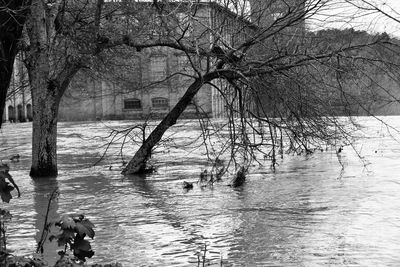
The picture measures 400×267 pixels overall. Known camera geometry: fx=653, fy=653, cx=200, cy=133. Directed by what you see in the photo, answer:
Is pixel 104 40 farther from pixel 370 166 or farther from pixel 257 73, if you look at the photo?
pixel 370 166

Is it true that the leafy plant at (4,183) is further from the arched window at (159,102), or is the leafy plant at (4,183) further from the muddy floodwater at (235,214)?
the arched window at (159,102)

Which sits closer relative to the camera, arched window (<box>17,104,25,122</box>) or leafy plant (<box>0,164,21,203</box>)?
leafy plant (<box>0,164,21,203</box>)

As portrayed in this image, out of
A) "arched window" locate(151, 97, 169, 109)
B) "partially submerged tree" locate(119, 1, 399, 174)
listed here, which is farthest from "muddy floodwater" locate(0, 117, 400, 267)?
"arched window" locate(151, 97, 169, 109)

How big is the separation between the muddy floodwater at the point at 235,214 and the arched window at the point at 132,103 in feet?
146

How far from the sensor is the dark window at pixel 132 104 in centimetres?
6525

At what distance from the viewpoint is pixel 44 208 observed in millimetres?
13125

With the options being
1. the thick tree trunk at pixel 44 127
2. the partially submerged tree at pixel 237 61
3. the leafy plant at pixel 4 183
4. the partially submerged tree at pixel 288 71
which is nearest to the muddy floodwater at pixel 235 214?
the thick tree trunk at pixel 44 127

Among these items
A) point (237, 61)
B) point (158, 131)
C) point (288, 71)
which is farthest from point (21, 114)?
point (288, 71)

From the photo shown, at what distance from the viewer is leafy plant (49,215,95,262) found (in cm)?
431

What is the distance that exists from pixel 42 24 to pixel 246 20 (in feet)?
18.2

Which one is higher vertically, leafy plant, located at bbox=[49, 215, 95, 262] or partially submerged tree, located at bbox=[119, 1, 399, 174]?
partially submerged tree, located at bbox=[119, 1, 399, 174]

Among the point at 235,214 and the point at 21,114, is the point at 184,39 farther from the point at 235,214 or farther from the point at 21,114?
the point at 21,114

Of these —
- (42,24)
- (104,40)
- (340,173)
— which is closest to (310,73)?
(340,173)

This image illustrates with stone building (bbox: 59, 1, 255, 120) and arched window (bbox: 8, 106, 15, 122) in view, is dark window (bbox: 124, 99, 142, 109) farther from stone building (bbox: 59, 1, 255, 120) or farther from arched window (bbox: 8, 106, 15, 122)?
stone building (bbox: 59, 1, 255, 120)
